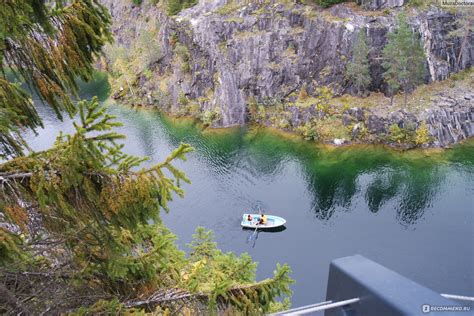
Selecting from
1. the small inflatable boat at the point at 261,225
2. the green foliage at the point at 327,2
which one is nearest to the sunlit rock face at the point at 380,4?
the green foliage at the point at 327,2

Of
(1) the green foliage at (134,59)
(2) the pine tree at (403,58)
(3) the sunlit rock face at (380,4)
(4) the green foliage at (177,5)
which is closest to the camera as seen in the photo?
(2) the pine tree at (403,58)

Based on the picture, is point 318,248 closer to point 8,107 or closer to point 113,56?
point 8,107

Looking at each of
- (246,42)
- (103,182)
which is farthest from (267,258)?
(246,42)

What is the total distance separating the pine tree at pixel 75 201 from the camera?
476 centimetres

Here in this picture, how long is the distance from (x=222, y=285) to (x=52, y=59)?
4267mm

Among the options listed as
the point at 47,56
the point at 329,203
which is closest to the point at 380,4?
the point at 329,203

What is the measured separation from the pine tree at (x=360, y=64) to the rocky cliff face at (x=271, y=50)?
1.23 m

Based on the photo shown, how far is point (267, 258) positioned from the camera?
101 ft

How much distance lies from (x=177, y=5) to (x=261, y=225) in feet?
156

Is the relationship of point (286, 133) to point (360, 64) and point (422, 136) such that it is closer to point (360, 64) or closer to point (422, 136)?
point (360, 64)

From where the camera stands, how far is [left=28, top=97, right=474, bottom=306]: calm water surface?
29.4 metres

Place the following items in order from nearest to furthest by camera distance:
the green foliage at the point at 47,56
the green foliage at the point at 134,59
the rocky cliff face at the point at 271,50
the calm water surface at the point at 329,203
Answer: the green foliage at the point at 47,56 → the calm water surface at the point at 329,203 → the rocky cliff face at the point at 271,50 → the green foliage at the point at 134,59

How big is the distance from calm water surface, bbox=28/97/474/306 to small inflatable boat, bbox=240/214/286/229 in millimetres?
739

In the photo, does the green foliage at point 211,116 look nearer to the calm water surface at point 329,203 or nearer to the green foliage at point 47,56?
the calm water surface at point 329,203
